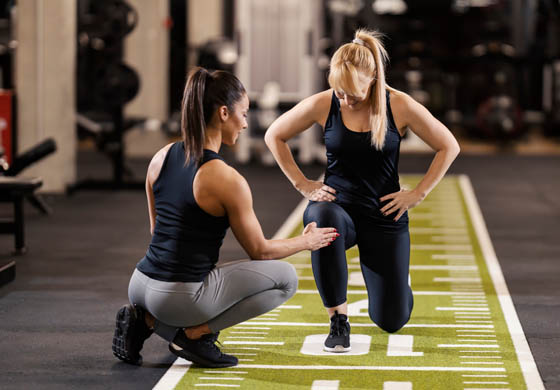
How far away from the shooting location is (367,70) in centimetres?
384

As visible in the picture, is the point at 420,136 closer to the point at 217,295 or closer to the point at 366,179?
the point at 366,179

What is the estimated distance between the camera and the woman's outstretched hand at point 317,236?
12.1ft

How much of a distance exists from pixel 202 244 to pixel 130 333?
0.46m

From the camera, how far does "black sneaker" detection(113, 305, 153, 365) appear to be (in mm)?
3664

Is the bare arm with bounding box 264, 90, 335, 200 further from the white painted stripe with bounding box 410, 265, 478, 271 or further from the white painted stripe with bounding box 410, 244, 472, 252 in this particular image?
the white painted stripe with bounding box 410, 244, 472, 252

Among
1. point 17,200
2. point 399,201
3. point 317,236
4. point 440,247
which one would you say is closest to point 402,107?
point 399,201

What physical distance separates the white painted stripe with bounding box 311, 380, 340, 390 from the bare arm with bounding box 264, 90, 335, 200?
0.82m

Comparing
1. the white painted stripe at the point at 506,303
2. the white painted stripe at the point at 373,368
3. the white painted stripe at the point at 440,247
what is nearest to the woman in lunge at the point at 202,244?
the white painted stripe at the point at 373,368

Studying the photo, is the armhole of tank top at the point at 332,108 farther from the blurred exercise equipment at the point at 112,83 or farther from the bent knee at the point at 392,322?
the blurred exercise equipment at the point at 112,83

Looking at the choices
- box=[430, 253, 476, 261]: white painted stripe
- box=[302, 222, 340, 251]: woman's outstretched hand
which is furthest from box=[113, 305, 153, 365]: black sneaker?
box=[430, 253, 476, 261]: white painted stripe

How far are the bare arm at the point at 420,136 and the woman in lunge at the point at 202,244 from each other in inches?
19.0

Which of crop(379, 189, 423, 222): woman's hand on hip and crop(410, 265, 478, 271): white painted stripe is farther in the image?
crop(410, 265, 478, 271): white painted stripe

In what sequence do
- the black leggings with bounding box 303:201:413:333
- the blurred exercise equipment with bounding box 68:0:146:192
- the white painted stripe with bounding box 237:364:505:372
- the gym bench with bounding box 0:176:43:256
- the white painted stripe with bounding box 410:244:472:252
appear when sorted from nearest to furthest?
the white painted stripe with bounding box 237:364:505:372, the black leggings with bounding box 303:201:413:333, the gym bench with bounding box 0:176:43:256, the white painted stripe with bounding box 410:244:472:252, the blurred exercise equipment with bounding box 68:0:146:192

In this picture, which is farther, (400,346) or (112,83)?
(112,83)
